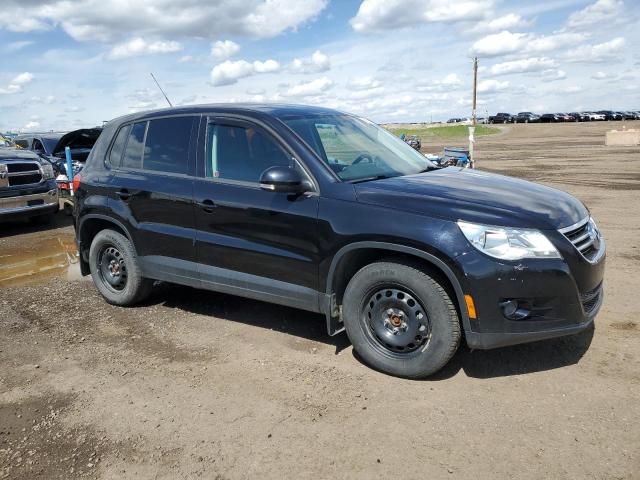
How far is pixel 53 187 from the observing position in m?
10.6

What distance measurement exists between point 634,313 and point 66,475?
4576 mm

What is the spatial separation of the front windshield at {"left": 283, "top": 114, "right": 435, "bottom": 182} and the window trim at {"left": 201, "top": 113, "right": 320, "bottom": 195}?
16 centimetres

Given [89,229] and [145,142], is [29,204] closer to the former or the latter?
[89,229]

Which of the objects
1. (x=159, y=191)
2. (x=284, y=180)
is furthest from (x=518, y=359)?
(x=159, y=191)

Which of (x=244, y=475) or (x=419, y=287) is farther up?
(x=419, y=287)

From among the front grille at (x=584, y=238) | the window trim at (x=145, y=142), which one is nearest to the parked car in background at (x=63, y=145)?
the window trim at (x=145, y=142)

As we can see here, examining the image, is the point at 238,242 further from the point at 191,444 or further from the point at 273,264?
the point at 191,444

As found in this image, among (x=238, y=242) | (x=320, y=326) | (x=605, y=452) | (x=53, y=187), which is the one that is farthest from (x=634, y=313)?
(x=53, y=187)

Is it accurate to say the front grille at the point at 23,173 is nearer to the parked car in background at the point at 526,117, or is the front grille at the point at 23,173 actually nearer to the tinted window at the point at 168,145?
the tinted window at the point at 168,145

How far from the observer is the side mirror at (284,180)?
12.9 ft

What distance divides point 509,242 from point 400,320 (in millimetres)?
899

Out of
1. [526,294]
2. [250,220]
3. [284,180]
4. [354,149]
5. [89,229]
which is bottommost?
[526,294]

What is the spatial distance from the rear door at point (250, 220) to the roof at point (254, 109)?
12 centimetres

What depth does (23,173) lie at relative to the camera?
10078mm
